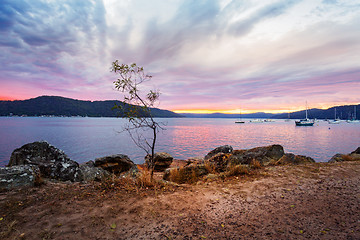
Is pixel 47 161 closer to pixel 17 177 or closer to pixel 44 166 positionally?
pixel 44 166

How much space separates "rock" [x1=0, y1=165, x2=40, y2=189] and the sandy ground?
47 centimetres

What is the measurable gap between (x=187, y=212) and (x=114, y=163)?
10.1 meters

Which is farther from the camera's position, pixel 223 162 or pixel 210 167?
pixel 223 162

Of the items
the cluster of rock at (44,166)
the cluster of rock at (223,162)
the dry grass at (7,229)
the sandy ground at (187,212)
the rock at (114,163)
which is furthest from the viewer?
the rock at (114,163)

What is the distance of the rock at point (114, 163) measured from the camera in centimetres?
1280

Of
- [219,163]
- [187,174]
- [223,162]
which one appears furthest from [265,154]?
[187,174]

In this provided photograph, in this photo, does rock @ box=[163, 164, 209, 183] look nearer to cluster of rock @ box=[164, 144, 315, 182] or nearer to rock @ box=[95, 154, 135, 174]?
cluster of rock @ box=[164, 144, 315, 182]

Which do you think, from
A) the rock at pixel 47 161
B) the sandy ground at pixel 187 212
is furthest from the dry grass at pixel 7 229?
the rock at pixel 47 161

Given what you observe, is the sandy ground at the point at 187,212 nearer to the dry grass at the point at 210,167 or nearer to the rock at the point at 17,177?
the rock at the point at 17,177

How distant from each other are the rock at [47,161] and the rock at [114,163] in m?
3.79

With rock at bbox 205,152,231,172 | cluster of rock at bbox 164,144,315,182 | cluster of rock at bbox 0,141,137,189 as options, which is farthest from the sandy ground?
rock at bbox 205,152,231,172

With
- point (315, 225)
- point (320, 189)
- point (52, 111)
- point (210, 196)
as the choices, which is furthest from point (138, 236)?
point (52, 111)

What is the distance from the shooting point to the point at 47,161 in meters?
8.88

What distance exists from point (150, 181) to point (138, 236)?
2708 mm
